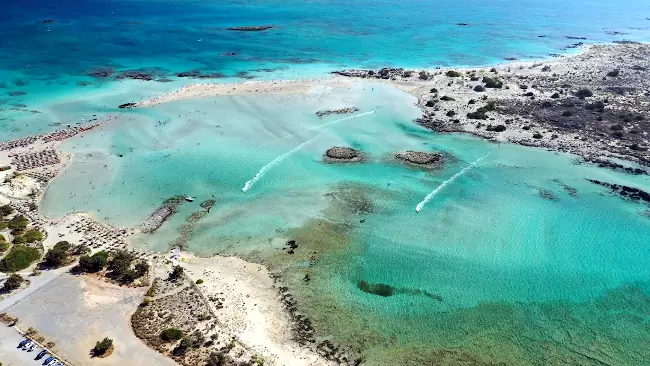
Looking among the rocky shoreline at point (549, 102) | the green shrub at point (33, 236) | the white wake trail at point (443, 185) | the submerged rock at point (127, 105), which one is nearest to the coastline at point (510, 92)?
the rocky shoreline at point (549, 102)

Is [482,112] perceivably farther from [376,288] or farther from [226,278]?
[226,278]

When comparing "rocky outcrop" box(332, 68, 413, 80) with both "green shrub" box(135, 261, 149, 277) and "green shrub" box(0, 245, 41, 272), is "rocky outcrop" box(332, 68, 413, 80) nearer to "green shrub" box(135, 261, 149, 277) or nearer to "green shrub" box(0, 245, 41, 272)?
"green shrub" box(135, 261, 149, 277)

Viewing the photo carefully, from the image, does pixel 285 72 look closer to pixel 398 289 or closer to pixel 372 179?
pixel 372 179

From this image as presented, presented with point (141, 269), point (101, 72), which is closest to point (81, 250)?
point (141, 269)

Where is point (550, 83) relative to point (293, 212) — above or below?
above

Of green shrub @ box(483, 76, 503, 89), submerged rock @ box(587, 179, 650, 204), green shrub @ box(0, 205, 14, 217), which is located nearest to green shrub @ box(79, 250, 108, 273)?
green shrub @ box(0, 205, 14, 217)

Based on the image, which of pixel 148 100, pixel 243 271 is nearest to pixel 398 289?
pixel 243 271

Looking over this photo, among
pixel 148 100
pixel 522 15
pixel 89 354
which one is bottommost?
pixel 89 354
